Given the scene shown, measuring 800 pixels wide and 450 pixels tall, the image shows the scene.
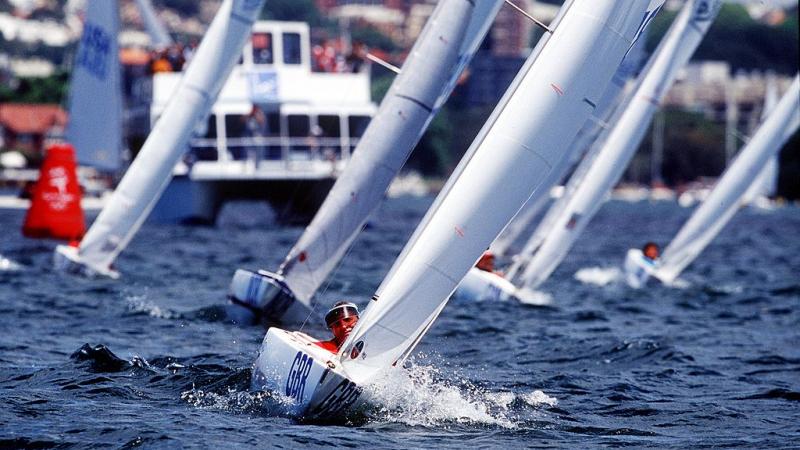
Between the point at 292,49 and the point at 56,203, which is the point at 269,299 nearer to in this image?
the point at 56,203

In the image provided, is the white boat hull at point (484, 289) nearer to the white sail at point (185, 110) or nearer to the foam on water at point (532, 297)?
the foam on water at point (532, 297)

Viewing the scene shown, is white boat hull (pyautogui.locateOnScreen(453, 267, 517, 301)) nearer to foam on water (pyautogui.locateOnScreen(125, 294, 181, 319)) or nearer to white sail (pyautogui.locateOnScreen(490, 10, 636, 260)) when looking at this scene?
white sail (pyautogui.locateOnScreen(490, 10, 636, 260))

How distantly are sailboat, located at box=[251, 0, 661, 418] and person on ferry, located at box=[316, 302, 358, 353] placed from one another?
0.54m

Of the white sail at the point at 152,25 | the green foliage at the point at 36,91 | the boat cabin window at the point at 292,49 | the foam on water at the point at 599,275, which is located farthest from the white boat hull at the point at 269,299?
the green foliage at the point at 36,91

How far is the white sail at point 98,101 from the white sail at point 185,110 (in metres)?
14.4

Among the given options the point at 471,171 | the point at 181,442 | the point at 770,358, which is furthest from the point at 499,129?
the point at 770,358

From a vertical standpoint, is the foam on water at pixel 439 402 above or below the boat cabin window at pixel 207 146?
above

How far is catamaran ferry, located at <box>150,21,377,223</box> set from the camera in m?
38.3

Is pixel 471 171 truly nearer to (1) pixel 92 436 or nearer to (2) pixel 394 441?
(2) pixel 394 441

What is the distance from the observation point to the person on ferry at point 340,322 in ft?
37.3

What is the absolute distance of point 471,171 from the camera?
10.5 metres

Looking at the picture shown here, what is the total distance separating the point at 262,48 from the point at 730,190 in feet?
63.3

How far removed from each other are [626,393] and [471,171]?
3.14m

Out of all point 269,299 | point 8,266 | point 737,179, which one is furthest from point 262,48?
point 269,299
